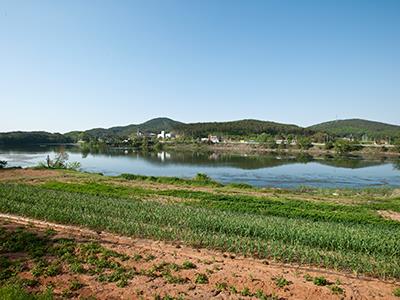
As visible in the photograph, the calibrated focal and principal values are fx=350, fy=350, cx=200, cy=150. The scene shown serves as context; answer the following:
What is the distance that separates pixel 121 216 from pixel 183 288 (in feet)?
31.7

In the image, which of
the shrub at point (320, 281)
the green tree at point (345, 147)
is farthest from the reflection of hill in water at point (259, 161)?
the shrub at point (320, 281)

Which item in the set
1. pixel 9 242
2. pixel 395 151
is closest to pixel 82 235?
pixel 9 242

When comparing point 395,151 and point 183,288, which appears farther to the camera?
point 395,151

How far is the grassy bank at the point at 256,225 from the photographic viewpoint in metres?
13.4

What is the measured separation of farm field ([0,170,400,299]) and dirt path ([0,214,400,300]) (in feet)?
0.10

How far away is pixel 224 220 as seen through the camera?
18.3 meters

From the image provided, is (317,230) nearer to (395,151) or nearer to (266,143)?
(395,151)

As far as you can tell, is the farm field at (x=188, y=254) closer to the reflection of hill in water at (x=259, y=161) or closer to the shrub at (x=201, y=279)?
the shrub at (x=201, y=279)

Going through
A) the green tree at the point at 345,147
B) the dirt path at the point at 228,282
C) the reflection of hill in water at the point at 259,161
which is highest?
the green tree at the point at 345,147

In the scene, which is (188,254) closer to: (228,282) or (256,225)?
(228,282)

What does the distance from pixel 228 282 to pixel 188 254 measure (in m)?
2.89

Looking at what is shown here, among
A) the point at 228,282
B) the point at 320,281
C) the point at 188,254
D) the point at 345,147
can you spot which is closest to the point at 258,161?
the point at 345,147

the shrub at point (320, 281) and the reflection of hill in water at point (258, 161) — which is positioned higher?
the shrub at point (320, 281)

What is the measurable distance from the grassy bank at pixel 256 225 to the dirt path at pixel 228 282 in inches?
40.1
